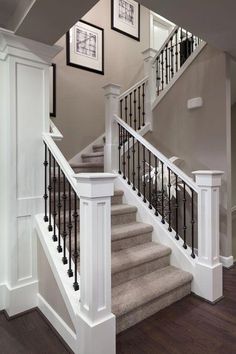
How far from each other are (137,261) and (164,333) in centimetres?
60

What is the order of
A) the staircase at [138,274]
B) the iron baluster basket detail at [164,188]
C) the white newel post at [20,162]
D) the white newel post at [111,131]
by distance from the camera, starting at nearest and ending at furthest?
the staircase at [138,274] → the white newel post at [20,162] → the iron baluster basket detail at [164,188] → the white newel post at [111,131]

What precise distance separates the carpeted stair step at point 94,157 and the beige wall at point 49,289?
6.23 feet

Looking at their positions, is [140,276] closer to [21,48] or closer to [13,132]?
[13,132]

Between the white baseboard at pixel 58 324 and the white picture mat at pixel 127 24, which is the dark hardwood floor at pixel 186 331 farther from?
the white picture mat at pixel 127 24

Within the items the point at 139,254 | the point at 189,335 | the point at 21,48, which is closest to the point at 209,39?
the point at 21,48

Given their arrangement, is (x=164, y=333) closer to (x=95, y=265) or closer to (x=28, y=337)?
(x=95, y=265)

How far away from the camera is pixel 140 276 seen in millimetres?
2336

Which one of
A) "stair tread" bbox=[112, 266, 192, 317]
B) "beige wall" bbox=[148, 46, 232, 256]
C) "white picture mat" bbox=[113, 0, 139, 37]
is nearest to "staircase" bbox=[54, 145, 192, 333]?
"stair tread" bbox=[112, 266, 192, 317]

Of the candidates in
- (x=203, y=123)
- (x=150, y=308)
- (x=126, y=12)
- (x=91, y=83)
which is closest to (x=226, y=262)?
(x=150, y=308)

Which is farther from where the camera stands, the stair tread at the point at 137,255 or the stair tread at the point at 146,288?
the stair tread at the point at 137,255

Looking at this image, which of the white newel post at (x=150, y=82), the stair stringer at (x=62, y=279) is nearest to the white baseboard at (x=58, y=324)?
the stair stringer at (x=62, y=279)

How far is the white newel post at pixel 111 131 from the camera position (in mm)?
3393

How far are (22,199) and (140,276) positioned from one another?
126cm

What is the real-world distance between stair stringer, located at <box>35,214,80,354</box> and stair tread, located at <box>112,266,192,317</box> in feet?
1.00
